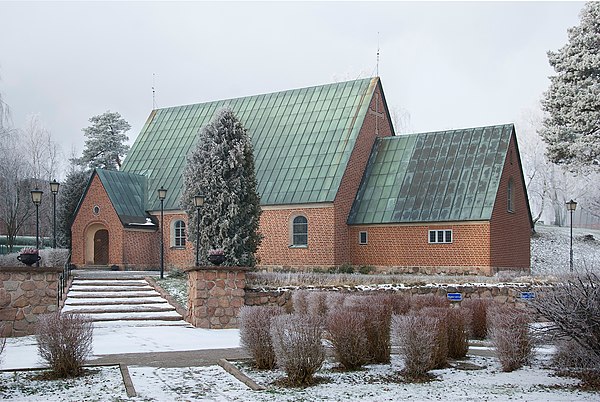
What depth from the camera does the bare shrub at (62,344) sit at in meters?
9.16

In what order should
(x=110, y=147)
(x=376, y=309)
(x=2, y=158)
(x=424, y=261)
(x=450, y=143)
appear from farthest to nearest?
1. (x=110, y=147)
2. (x=2, y=158)
3. (x=450, y=143)
4. (x=424, y=261)
5. (x=376, y=309)

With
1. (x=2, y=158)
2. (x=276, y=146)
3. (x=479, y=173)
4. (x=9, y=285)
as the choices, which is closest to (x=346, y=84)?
(x=276, y=146)

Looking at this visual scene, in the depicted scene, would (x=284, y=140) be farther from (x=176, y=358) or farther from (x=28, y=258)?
(x=176, y=358)

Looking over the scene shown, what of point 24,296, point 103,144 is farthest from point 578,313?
point 103,144

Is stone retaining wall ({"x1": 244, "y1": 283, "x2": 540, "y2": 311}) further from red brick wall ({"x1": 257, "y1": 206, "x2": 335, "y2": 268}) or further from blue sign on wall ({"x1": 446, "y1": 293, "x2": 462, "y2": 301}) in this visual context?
red brick wall ({"x1": 257, "y1": 206, "x2": 335, "y2": 268})

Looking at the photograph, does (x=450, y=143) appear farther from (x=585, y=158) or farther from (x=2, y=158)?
(x=2, y=158)

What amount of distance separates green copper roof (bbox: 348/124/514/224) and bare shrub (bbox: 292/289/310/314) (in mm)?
12489

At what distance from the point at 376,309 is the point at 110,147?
43.7m

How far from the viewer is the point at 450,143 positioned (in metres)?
30.1

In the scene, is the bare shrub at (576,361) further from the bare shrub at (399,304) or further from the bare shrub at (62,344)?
the bare shrub at (62,344)

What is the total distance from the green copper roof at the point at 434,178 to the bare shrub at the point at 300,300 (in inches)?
492

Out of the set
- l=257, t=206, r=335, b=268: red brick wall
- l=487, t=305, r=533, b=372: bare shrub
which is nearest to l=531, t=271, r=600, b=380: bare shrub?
l=487, t=305, r=533, b=372: bare shrub

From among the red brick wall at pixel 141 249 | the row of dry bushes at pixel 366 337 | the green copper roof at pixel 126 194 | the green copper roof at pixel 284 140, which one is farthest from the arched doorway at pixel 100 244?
the row of dry bushes at pixel 366 337

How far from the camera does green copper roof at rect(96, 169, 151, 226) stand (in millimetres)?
32312
